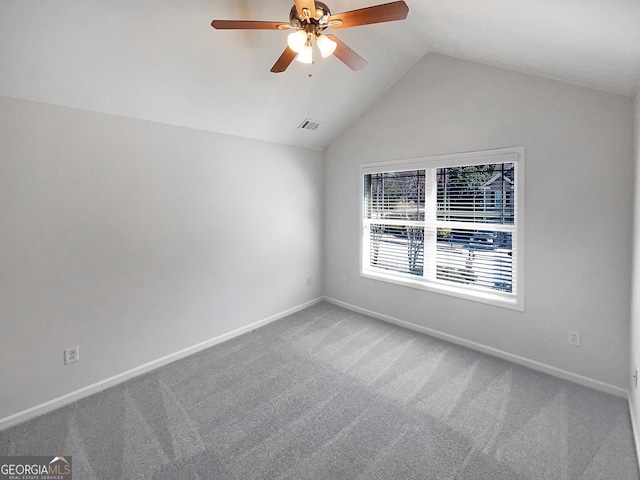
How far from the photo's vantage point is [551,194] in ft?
8.47

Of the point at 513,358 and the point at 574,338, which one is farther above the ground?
the point at 574,338

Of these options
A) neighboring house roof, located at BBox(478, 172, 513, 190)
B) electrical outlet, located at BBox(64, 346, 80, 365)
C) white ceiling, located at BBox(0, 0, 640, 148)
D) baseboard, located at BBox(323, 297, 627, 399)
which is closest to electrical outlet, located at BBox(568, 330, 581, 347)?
baseboard, located at BBox(323, 297, 627, 399)

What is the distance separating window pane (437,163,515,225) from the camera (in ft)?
9.53

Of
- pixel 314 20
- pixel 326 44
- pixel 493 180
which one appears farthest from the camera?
pixel 493 180

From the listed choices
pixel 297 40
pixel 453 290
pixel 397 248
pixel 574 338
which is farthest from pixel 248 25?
pixel 574 338

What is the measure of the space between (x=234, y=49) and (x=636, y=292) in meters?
3.32

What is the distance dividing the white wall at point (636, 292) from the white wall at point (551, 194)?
0.16m

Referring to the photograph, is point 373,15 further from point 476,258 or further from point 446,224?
point 476,258

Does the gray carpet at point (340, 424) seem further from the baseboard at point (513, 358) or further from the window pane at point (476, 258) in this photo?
the window pane at point (476, 258)

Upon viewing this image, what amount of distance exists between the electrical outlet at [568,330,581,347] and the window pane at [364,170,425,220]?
1713mm

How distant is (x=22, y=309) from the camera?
2.11 meters

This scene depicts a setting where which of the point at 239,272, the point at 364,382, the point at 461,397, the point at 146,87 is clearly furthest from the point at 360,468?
the point at 146,87

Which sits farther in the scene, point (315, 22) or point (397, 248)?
point (397, 248)

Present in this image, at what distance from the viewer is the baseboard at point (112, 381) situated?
213cm
